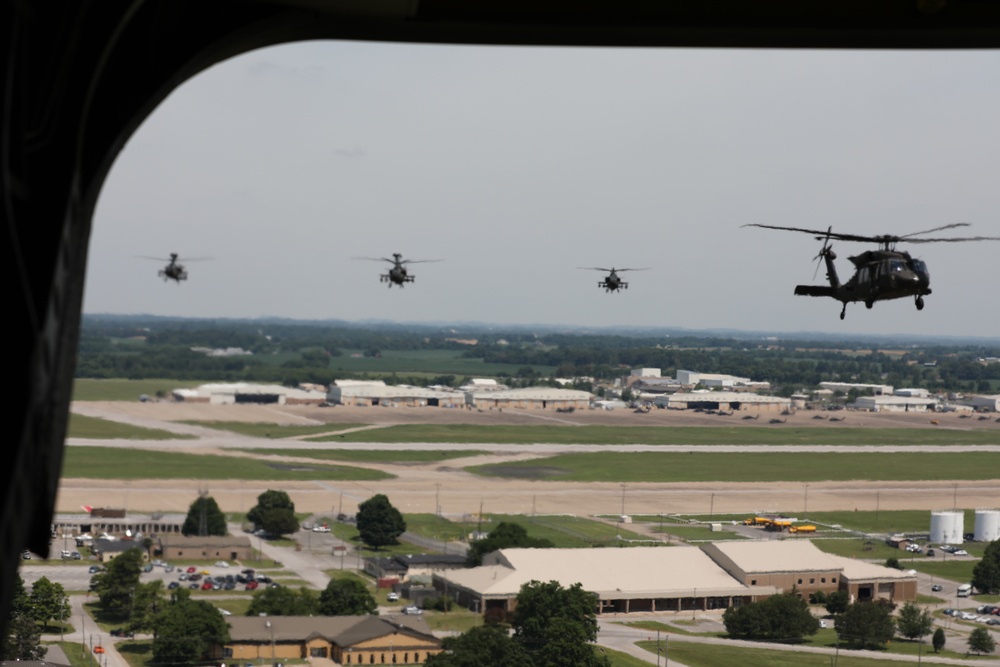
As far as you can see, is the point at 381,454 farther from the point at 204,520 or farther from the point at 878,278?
the point at 878,278

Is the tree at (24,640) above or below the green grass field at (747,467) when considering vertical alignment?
below

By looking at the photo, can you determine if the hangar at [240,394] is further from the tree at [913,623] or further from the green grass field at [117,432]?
the tree at [913,623]

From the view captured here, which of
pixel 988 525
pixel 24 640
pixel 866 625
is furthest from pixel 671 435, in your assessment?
pixel 24 640

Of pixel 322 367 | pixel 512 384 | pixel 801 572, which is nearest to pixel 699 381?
pixel 512 384

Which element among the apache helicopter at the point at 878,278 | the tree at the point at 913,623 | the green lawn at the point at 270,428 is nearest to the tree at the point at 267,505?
the green lawn at the point at 270,428

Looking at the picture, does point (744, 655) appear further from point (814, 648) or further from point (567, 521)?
point (567, 521)

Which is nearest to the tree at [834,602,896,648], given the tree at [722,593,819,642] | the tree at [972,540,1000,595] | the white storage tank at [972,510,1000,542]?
the tree at [722,593,819,642]
